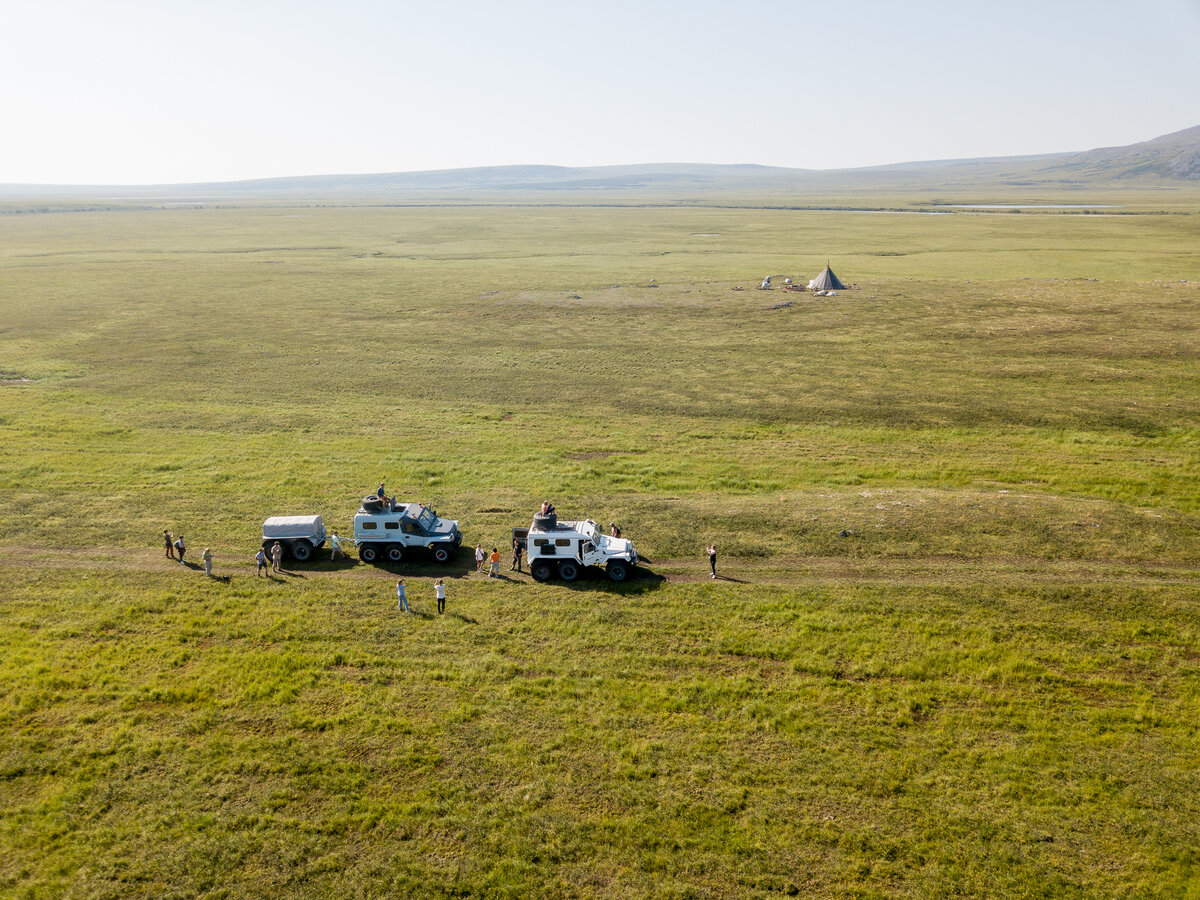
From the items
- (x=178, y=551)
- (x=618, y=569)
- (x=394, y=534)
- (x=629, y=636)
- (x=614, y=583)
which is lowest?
(x=629, y=636)

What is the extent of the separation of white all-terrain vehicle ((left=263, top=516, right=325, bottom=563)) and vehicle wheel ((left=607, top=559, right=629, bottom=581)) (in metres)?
12.6

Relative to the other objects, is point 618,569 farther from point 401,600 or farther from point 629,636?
point 401,600

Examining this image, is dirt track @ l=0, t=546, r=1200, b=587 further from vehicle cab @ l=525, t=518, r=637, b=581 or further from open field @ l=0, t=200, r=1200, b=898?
vehicle cab @ l=525, t=518, r=637, b=581

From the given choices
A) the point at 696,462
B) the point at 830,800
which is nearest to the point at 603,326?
the point at 696,462

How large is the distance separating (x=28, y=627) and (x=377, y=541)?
40.0ft

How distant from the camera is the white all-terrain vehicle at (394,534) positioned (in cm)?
3077

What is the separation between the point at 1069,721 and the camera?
69.6 feet

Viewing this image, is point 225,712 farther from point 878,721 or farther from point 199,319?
point 199,319

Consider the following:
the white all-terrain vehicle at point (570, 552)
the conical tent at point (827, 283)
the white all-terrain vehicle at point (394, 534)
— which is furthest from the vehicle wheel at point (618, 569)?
the conical tent at point (827, 283)

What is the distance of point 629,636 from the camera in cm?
2577

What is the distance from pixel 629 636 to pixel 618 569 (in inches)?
161

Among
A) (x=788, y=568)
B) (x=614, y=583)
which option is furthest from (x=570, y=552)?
(x=788, y=568)

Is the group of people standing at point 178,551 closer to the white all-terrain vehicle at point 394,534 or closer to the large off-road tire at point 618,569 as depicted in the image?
the white all-terrain vehicle at point 394,534

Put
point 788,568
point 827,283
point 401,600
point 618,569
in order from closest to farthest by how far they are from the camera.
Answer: point 401,600 → point 618,569 → point 788,568 → point 827,283
